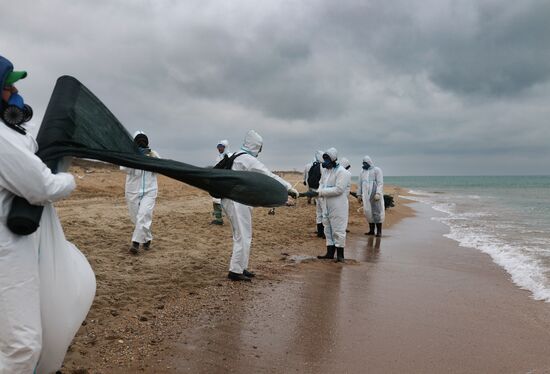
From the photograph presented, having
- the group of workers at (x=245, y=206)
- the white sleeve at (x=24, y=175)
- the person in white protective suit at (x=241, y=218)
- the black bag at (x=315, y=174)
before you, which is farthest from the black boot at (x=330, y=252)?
the white sleeve at (x=24, y=175)

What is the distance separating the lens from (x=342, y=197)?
303 inches

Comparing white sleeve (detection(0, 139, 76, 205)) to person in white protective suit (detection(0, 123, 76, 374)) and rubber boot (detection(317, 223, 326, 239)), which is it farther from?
rubber boot (detection(317, 223, 326, 239))

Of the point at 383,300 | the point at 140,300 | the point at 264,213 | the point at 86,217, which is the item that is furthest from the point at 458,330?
the point at 264,213

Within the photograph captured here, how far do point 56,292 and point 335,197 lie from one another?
18.9 ft

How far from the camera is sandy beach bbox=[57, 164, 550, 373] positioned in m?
3.59

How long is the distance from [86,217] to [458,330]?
28.9 ft

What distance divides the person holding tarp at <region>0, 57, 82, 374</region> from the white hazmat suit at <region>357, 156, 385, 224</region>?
9.62 m

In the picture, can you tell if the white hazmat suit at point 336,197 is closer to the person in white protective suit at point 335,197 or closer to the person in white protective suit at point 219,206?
the person in white protective suit at point 335,197

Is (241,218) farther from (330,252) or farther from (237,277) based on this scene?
(330,252)

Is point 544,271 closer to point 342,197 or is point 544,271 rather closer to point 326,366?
point 342,197

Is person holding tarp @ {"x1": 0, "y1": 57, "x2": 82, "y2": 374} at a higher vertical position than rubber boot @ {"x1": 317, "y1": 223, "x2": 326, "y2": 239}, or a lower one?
higher

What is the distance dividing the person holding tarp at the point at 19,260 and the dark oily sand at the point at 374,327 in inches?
53.6

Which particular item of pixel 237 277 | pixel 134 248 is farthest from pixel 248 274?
pixel 134 248

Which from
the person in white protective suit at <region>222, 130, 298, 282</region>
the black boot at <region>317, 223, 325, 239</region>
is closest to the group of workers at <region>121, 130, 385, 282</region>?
the person in white protective suit at <region>222, 130, 298, 282</region>
